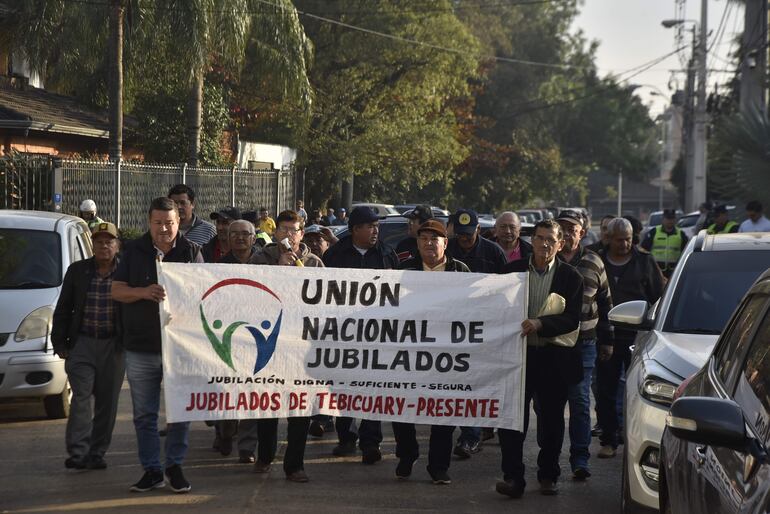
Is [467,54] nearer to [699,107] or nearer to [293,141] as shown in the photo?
[293,141]

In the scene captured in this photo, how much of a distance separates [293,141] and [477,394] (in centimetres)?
3341

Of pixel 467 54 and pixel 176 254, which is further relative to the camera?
pixel 467 54

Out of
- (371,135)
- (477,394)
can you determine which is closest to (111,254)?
(477,394)

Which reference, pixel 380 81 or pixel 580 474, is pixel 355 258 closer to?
pixel 580 474

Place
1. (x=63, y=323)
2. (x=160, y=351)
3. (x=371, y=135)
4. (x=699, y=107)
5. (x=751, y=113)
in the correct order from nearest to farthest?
(x=160, y=351) < (x=63, y=323) < (x=751, y=113) < (x=371, y=135) < (x=699, y=107)

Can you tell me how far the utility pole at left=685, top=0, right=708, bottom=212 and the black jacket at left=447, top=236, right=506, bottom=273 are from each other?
110 feet

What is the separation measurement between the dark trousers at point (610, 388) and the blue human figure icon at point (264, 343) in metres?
2.93

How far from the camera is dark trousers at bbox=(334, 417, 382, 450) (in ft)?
30.5

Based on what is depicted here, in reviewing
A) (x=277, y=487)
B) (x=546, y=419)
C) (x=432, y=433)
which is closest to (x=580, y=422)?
(x=546, y=419)

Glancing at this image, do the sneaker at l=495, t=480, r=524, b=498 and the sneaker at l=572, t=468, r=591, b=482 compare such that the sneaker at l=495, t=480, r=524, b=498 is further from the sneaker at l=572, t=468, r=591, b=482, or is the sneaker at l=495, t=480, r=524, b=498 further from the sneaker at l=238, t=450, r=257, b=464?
the sneaker at l=238, t=450, r=257, b=464

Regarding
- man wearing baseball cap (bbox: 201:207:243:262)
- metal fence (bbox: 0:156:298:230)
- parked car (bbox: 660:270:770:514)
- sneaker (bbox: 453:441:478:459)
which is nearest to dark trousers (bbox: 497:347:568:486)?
sneaker (bbox: 453:441:478:459)

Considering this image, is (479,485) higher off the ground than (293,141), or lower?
lower

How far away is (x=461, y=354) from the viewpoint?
8469 mm

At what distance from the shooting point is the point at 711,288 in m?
8.15
